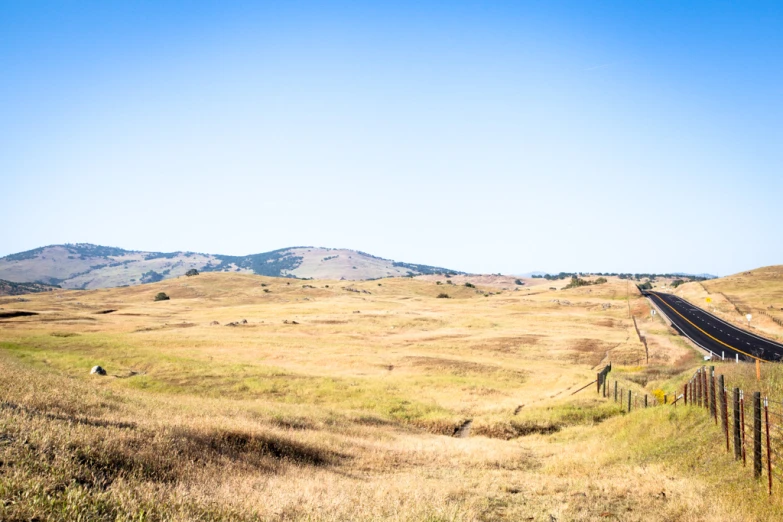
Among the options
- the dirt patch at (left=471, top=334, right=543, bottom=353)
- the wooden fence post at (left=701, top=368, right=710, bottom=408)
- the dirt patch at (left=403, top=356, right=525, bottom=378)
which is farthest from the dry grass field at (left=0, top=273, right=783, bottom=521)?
the dirt patch at (left=471, top=334, right=543, bottom=353)

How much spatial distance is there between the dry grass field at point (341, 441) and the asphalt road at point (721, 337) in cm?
755

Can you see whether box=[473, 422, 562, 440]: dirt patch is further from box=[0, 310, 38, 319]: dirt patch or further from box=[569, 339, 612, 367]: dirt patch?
box=[0, 310, 38, 319]: dirt patch

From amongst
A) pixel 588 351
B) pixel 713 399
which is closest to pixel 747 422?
pixel 713 399

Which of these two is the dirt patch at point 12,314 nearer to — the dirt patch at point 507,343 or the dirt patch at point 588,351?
the dirt patch at point 507,343

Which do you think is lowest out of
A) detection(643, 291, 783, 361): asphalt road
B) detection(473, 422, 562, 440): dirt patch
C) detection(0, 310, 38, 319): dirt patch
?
detection(473, 422, 562, 440): dirt patch

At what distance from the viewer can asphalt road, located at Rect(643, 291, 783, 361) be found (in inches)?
2015

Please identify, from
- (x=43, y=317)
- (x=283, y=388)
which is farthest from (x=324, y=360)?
(x=43, y=317)

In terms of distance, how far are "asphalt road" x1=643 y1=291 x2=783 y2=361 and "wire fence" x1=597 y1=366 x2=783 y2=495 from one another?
34570mm

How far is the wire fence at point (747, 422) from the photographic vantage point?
432 inches

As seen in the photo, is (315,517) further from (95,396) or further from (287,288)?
(287,288)

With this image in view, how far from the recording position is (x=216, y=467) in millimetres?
10992

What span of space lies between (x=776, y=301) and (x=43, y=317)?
140 metres

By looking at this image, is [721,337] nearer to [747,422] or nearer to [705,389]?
[705,389]

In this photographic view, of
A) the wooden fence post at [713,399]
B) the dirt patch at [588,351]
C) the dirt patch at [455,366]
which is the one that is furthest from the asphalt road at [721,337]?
the wooden fence post at [713,399]
